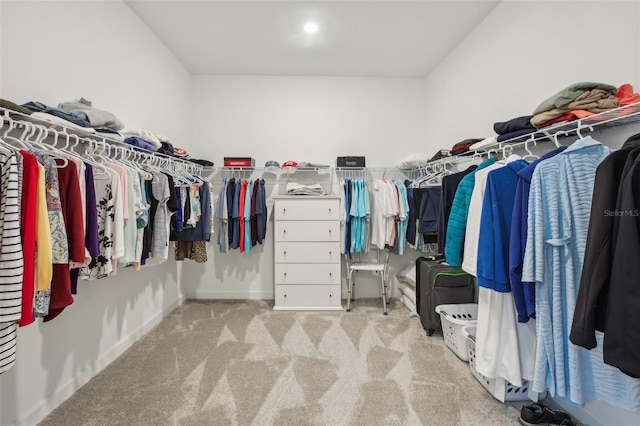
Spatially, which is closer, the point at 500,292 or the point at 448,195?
the point at 500,292

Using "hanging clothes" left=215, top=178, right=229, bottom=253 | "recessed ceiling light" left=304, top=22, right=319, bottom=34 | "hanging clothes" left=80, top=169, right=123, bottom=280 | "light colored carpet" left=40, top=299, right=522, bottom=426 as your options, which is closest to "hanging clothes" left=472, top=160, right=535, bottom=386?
"light colored carpet" left=40, top=299, right=522, bottom=426

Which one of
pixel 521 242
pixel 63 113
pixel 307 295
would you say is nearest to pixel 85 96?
pixel 63 113

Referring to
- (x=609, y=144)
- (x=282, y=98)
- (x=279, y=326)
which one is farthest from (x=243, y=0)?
(x=279, y=326)

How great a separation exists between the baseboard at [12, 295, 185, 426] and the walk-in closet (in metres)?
0.01

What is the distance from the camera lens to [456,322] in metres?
2.06

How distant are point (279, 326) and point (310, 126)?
2.51m

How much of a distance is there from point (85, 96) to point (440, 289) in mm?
3229

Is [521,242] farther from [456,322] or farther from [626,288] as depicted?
[456,322]

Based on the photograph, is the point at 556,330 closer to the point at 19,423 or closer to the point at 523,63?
the point at 523,63

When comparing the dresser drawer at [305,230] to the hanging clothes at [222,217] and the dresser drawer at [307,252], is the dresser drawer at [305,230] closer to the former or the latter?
the dresser drawer at [307,252]

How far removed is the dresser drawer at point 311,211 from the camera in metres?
3.16

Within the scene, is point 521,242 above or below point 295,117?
below

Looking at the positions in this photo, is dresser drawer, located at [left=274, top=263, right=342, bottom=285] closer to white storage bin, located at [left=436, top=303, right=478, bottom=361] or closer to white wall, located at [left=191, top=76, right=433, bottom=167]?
white storage bin, located at [left=436, top=303, right=478, bottom=361]

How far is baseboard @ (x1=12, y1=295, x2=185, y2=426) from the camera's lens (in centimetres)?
153
